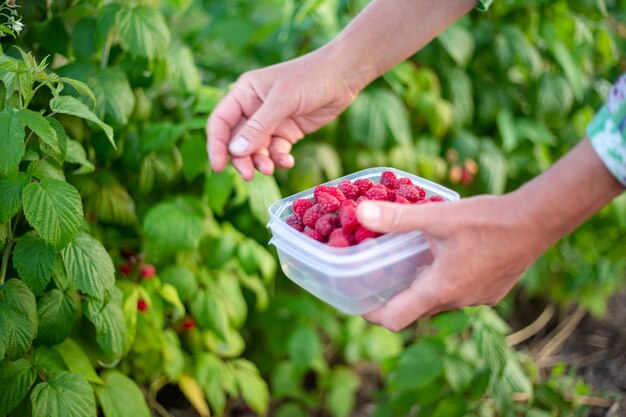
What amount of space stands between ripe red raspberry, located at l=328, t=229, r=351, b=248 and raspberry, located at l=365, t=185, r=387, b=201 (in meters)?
0.12

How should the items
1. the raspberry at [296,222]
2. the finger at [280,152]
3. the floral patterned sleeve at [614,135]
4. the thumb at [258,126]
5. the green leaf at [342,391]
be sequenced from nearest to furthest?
the floral patterned sleeve at [614,135]
the raspberry at [296,222]
the thumb at [258,126]
the finger at [280,152]
the green leaf at [342,391]

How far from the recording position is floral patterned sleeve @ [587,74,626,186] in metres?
0.99

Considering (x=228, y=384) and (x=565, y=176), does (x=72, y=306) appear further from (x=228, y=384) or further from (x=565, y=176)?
(x=565, y=176)

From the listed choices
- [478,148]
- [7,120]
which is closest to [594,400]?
[478,148]

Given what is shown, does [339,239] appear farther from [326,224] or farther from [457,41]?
[457,41]

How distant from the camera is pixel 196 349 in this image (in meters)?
1.88

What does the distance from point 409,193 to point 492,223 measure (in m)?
0.21

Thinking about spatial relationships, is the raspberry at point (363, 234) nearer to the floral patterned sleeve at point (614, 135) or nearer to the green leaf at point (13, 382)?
the floral patterned sleeve at point (614, 135)

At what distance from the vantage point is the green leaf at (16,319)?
1125mm

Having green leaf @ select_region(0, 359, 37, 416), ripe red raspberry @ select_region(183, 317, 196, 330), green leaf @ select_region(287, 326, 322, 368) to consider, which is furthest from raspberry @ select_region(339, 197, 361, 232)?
green leaf @ select_region(287, 326, 322, 368)

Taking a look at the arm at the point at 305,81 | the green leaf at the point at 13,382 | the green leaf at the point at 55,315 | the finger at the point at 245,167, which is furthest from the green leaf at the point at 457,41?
the green leaf at the point at 13,382

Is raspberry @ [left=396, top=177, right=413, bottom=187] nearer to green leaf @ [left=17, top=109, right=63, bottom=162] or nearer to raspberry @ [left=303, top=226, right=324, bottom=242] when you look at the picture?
raspberry @ [left=303, top=226, right=324, bottom=242]

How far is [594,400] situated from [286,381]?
0.90m

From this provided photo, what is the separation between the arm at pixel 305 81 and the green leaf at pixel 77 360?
1.49 ft
